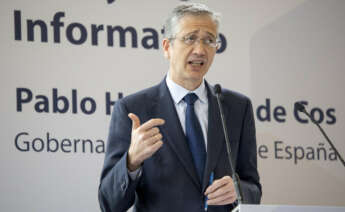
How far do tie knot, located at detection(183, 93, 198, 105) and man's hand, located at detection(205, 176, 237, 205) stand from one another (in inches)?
23.2

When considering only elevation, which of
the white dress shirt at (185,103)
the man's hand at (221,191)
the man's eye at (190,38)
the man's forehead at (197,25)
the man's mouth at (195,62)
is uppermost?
the man's forehead at (197,25)

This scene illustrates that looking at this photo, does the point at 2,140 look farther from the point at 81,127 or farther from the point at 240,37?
the point at 240,37

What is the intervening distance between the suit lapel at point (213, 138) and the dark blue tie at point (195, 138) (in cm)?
4

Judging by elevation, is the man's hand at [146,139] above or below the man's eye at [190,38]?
below

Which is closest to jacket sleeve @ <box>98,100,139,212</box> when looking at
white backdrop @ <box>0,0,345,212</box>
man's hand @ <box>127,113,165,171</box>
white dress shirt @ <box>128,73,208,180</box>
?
man's hand @ <box>127,113,165,171</box>

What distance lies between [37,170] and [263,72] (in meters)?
1.94

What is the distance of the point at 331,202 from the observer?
4598mm

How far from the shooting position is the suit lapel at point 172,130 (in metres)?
2.69

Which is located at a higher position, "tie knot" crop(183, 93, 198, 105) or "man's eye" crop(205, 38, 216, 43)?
"man's eye" crop(205, 38, 216, 43)

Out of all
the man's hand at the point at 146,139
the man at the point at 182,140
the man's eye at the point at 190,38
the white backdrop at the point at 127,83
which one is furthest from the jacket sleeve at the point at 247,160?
the white backdrop at the point at 127,83

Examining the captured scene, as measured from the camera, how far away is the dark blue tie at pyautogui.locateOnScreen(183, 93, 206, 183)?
2744mm

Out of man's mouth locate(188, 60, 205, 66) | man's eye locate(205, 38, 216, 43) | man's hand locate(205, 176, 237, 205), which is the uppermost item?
man's eye locate(205, 38, 216, 43)

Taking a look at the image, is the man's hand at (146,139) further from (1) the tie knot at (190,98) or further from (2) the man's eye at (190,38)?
(2) the man's eye at (190,38)

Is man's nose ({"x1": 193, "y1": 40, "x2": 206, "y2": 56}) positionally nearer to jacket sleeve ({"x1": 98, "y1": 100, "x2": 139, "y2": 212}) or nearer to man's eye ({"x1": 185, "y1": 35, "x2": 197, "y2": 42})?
man's eye ({"x1": 185, "y1": 35, "x2": 197, "y2": 42})
